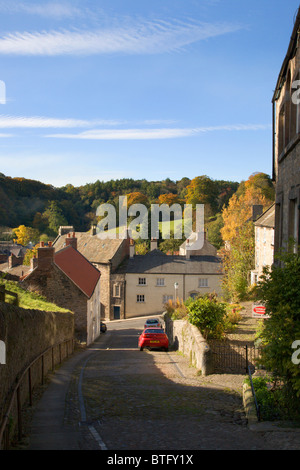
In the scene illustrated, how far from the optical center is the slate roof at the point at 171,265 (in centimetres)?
5481

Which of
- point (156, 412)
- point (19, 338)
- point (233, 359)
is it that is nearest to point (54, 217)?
point (233, 359)

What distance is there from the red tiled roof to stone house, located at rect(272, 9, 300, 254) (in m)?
19.9

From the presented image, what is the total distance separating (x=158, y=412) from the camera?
10.0 meters

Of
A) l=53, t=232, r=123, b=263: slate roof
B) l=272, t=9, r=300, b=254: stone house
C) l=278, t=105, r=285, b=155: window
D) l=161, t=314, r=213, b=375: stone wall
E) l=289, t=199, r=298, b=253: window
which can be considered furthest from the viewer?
l=53, t=232, r=123, b=263: slate roof

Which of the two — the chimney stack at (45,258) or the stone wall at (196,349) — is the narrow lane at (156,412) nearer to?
the stone wall at (196,349)

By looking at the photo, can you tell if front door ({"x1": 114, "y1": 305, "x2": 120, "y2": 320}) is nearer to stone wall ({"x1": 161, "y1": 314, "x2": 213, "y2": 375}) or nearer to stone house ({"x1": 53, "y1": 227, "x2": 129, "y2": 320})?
stone house ({"x1": 53, "y1": 227, "x2": 129, "y2": 320})

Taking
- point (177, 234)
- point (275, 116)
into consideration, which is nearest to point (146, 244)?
point (177, 234)

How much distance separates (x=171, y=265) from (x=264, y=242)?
2368 cm

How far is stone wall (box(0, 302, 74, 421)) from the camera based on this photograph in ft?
26.3

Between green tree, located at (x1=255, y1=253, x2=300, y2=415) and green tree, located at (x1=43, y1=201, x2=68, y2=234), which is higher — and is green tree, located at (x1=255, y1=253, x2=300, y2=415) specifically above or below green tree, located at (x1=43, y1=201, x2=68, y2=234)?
below

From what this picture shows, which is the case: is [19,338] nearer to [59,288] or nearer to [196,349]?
[196,349]

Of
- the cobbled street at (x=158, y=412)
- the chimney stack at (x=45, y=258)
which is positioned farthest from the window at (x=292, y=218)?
the chimney stack at (x=45, y=258)

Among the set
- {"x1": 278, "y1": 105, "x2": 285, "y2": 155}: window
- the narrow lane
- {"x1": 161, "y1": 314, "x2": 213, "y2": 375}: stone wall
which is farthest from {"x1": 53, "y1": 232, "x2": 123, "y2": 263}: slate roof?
{"x1": 278, "y1": 105, "x2": 285, "y2": 155}: window
